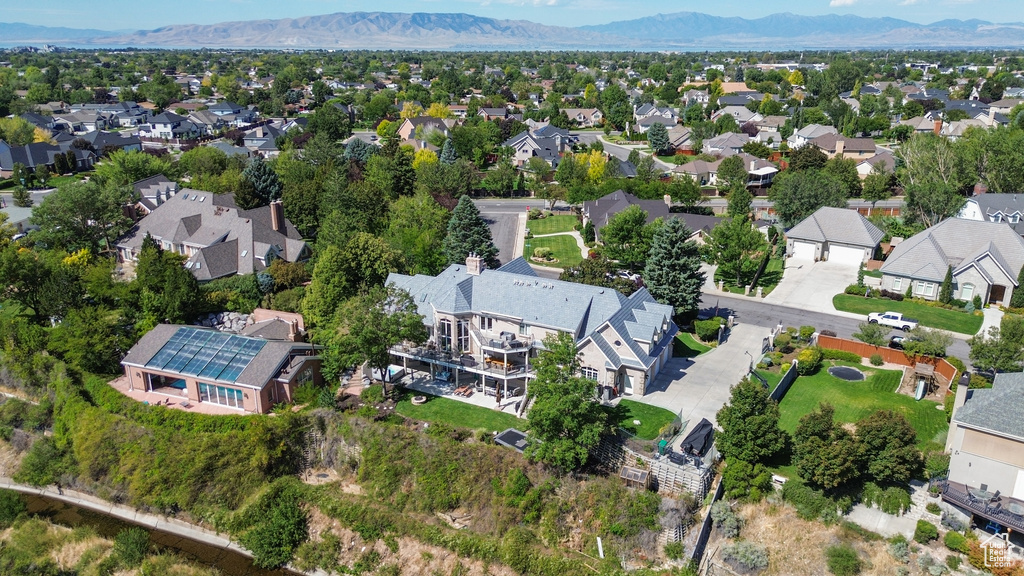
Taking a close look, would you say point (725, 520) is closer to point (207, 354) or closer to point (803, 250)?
point (207, 354)

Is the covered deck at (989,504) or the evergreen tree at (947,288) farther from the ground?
the evergreen tree at (947,288)

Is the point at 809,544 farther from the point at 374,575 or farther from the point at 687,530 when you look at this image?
the point at 374,575

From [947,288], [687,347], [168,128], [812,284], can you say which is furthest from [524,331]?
[168,128]

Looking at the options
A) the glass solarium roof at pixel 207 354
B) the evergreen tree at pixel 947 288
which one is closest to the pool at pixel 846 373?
the evergreen tree at pixel 947 288

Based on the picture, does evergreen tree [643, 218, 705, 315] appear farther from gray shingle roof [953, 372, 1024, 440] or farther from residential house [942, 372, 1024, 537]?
residential house [942, 372, 1024, 537]

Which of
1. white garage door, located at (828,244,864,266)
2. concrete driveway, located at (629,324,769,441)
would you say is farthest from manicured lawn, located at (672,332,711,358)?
white garage door, located at (828,244,864,266)

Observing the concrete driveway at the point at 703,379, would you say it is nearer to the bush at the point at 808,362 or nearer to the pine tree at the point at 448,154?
the bush at the point at 808,362
